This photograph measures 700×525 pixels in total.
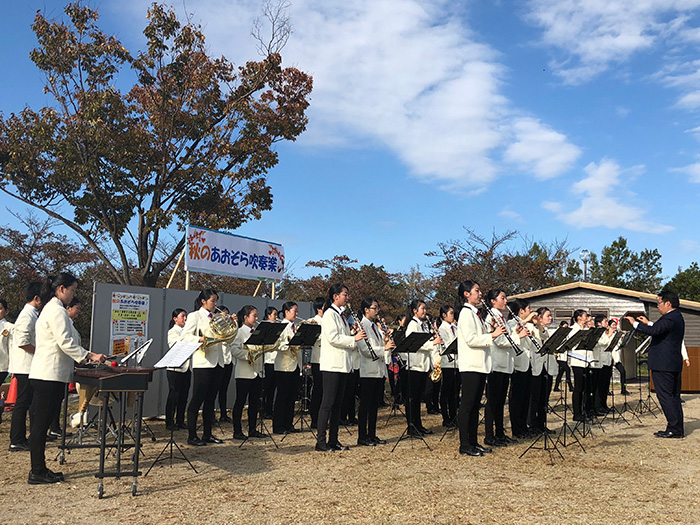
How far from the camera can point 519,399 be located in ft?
29.2

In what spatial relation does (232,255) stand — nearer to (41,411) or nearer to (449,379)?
(449,379)

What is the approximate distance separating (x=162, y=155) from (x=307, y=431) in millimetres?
10056

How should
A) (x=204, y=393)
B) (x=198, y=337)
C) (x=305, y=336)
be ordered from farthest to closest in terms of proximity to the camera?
(x=305, y=336) < (x=198, y=337) < (x=204, y=393)

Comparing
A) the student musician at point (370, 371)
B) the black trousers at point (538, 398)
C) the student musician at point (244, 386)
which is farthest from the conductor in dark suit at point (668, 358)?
the student musician at point (244, 386)

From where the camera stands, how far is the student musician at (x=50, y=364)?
5.92m

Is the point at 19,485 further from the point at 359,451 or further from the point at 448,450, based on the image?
the point at 448,450

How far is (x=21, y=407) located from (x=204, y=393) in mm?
2267

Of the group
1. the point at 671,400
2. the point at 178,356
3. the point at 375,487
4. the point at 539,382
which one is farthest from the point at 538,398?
the point at 178,356

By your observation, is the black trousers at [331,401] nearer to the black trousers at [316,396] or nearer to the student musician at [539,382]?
the black trousers at [316,396]

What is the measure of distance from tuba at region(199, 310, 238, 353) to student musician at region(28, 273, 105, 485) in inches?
72.2

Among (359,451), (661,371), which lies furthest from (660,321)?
(359,451)

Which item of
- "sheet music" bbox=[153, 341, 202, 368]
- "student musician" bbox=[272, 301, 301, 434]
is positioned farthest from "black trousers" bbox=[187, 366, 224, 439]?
"student musician" bbox=[272, 301, 301, 434]

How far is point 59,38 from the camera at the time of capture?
15453mm

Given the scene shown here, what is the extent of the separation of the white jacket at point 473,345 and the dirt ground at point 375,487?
1.13 metres
